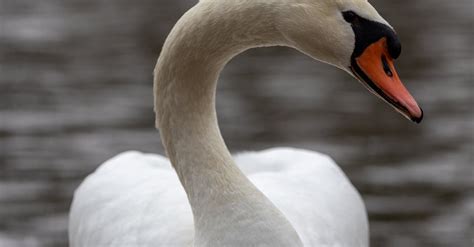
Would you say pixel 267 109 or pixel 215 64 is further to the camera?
pixel 267 109

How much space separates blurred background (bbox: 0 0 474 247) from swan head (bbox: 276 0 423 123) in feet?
8.35

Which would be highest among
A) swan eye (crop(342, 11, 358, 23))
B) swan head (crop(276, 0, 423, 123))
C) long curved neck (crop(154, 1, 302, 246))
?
swan eye (crop(342, 11, 358, 23))

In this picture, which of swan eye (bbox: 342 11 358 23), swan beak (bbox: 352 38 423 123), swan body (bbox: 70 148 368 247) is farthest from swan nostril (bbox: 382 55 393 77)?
swan body (bbox: 70 148 368 247)

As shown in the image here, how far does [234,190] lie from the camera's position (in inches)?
151

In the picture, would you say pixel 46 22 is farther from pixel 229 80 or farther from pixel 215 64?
pixel 215 64

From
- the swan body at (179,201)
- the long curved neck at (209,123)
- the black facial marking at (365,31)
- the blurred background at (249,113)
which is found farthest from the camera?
the blurred background at (249,113)

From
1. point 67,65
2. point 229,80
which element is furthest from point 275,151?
point 67,65

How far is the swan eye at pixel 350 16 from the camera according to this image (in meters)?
3.44

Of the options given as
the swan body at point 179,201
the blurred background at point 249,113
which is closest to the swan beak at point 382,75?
the swan body at point 179,201

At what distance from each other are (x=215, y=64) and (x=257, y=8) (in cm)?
26

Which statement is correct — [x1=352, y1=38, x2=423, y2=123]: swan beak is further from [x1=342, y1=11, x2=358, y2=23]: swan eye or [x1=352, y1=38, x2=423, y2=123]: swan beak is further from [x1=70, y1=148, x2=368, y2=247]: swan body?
[x1=70, y1=148, x2=368, y2=247]: swan body

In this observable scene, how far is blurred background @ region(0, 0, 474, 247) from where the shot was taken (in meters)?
6.39

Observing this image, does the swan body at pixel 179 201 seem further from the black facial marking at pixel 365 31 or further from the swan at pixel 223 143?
the black facial marking at pixel 365 31

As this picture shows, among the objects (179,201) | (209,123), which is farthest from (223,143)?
(179,201)
